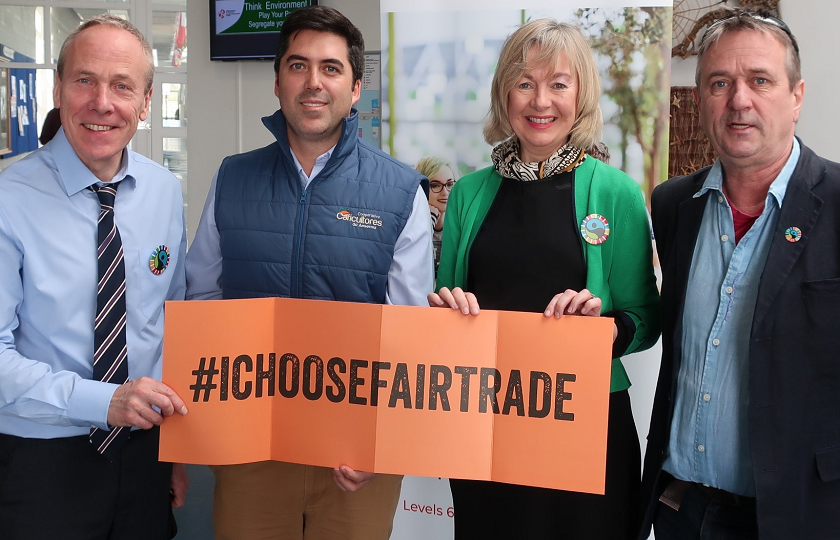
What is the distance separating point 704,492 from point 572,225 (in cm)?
74

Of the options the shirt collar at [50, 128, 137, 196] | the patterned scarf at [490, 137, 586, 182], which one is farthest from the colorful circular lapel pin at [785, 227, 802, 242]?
the shirt collar at [50, 128, 137, 196]

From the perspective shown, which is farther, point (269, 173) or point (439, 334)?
point (269, 173)

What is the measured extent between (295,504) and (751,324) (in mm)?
1262

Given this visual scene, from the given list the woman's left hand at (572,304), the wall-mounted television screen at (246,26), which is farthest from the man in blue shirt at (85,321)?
the wall-mounted television screen at (246,26)

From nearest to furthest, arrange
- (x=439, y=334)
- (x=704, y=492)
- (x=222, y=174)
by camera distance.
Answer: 1. (x=704, y=492)
2. (x=439, y=334)
3. (x=222, y=174)

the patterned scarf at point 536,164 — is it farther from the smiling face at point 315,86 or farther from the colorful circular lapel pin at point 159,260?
the colorful circular lapel pin at point 159,260

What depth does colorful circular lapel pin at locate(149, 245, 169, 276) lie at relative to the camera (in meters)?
1.86

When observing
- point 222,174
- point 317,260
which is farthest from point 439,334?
point 222,174

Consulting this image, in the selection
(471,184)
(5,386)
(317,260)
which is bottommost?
(5,386)

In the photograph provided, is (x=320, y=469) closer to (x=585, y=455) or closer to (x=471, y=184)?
(x=585, y=455)

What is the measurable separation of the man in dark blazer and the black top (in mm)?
270

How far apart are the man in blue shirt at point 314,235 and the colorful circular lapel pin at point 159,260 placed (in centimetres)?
16

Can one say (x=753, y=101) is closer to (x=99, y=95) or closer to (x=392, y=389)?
(x=392, y=389)

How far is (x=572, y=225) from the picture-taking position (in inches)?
73.2
